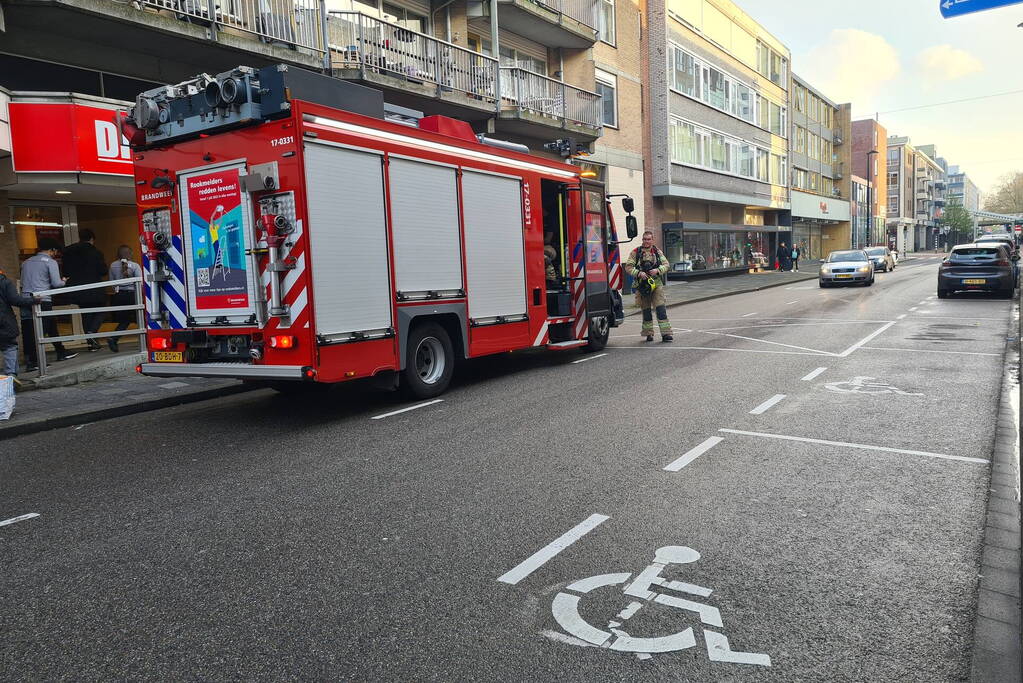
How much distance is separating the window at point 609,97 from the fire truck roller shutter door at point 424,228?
62.5 feet

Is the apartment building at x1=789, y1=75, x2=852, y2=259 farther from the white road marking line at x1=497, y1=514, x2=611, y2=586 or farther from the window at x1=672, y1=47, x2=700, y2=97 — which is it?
the white road marking line at x1=497, y1=514, x2=611, y2=586


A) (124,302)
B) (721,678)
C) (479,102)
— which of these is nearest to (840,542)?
(721,678)

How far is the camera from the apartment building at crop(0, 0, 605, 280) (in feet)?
37.5

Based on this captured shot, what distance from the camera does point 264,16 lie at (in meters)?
13.7

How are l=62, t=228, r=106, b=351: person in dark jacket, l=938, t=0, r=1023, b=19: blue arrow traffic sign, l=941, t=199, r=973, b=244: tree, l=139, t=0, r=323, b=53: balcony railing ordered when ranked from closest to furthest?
l=938, t=0, r=1023, b=19: blue arrow traffic sign < l=62, t=228, r=106, b=351: person in dark jacket < l=139, t=0, r=323, b=53: balcony railing < l=941, t=199, r=973, b=244: tree

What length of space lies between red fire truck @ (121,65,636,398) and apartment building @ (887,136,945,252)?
92832 mm

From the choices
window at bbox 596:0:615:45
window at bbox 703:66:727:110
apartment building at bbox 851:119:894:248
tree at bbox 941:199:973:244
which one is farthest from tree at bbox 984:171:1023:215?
window at bbox 596:0:615:45

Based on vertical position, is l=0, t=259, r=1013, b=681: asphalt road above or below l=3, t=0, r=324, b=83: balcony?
below

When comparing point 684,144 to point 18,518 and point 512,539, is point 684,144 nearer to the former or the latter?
point 512,539

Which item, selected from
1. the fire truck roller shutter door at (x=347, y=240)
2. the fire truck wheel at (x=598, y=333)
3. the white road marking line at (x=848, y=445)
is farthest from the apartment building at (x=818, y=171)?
the white road marking line at (x=848, y=445)

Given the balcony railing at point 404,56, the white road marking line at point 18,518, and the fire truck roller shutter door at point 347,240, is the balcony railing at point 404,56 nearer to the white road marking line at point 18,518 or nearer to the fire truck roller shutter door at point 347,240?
the fire truck roller shutter door at point 347,240

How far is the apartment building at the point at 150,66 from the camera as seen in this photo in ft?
37.5

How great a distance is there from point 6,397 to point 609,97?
23.1 m

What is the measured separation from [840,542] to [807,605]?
870 millimetres
